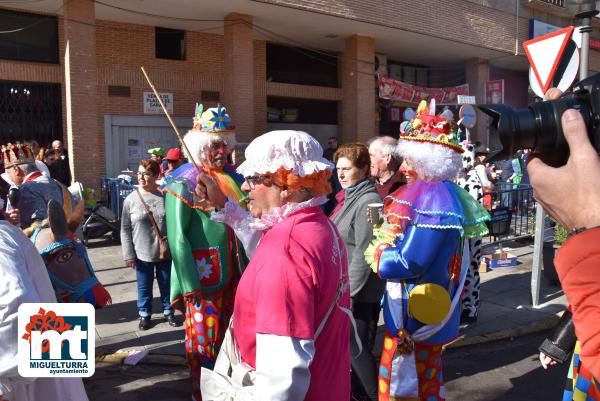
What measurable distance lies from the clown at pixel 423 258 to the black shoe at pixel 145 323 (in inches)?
126

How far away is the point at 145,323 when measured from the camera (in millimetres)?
5422

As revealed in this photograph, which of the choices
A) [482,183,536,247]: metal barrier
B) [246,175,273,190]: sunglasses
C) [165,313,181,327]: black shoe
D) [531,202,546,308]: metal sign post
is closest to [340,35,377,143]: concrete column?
[482,183,536,247]: metal barrier

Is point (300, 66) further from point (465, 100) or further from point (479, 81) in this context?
point (479, 81)

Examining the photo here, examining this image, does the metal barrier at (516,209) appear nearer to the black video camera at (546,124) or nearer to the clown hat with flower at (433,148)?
Result: the clown hat with flower at (433,148)

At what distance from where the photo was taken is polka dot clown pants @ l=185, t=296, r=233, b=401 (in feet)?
11.2

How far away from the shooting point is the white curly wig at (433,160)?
297cm

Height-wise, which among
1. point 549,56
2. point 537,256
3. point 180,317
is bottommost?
point 180,317

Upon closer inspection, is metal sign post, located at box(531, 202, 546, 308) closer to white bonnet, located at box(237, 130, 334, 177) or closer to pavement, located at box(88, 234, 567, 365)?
pavement, located at box(88, 234, 567, 365)

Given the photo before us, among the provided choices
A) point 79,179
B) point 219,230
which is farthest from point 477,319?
point 79,179

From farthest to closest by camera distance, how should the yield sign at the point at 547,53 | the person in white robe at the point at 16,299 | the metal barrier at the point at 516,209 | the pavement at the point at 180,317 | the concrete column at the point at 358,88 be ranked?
1. the concrete column at the point at 358,88
2. the metal barrier at the point at 516,209
3. the yield sign at the point at 547,53
4. the pavement at the point at 180,317
5. the person in white robe at the point at 16,299

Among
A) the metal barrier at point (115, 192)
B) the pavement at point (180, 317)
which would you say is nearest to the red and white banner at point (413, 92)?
the metal barrier at point (115, 192)

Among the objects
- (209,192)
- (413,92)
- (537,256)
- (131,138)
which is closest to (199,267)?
(209,192)

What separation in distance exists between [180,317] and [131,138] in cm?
926

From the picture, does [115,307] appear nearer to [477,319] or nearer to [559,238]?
[477,319]
